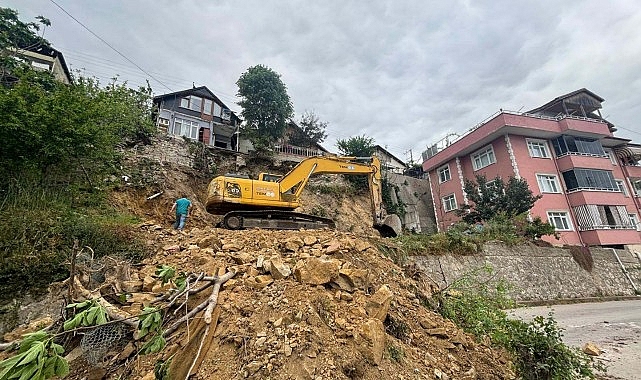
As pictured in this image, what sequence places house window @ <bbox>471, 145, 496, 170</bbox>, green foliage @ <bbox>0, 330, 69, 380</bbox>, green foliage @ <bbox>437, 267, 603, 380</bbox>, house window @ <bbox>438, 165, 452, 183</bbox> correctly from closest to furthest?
green foliage @ <bbox>0, 330, 69, 380</bbox> < green foliage @ <bbox>437, 267, 603, 380</bbox> < house window @ <bbox>471, 145, 496, 170</bbox> < house window @ <bbox>438, 165, 452, 183</bbox>

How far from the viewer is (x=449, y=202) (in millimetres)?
21703

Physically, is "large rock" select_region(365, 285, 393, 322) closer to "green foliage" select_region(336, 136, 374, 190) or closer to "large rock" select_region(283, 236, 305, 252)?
"large rock" select_region(283, 236, 305, 252)

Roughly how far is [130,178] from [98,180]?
237 cm

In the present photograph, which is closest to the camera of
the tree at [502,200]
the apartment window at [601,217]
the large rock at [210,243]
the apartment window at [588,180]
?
the large rock at [210,243]

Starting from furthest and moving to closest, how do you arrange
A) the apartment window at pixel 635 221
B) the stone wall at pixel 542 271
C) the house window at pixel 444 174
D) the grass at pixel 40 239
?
the house window at pixel 444 174 < the apartment window at pixel 635 221 < the stone wall at pixel 542 271 < the grass at pixel 40 239

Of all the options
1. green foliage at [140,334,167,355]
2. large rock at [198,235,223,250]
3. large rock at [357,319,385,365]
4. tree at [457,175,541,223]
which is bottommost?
large rock at [357,319,385,365]

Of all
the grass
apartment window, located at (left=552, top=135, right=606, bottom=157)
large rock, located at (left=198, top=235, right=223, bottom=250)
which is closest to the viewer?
the grass

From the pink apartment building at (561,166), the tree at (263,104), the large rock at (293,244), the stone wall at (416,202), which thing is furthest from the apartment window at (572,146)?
the large rock at (293,244)

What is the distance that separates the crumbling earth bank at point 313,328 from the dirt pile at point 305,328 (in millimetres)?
10

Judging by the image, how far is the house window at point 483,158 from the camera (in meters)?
19.1

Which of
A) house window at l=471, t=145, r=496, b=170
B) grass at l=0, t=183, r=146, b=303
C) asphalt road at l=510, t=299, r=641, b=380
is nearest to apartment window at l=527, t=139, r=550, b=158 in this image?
house window at l=471, t=145, r=496, b=170

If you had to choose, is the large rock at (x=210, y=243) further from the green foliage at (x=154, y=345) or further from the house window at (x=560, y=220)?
the house window at (x=560, y=220)

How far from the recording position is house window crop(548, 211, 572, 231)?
17.1 meters

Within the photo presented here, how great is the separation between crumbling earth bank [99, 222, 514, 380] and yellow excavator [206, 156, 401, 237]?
11.7ft
